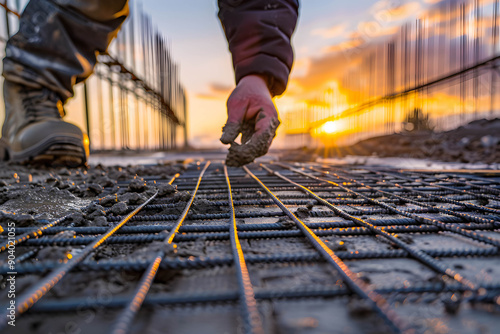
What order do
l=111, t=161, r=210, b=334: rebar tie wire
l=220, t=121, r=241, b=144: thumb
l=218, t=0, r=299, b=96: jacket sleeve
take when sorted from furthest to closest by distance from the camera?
l=218, t=0, r=299, b=96: jacket sleeve
l=220, t=121, r=241, b=144: thumb
l=111, t=161, r=210, b=334: rebar tie wire

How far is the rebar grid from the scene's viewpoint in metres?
0.42

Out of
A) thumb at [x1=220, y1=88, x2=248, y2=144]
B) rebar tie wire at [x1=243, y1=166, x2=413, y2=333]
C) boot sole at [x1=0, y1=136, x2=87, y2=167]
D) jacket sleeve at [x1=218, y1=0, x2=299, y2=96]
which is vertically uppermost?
jacket sleeve at [x1=218, y1=0, x2=299, y2=96]

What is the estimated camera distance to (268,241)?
69cm

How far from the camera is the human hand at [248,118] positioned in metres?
1.46

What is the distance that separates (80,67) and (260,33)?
4.99 ft

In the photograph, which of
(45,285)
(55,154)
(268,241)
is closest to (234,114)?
(268,241)

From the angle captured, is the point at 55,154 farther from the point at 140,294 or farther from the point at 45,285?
the point at 140,294

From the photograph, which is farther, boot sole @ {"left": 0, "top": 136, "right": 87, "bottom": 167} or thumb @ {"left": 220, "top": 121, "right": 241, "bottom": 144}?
boot sole @ {"left": 0, "top": 136, "right": 87, "bottom": 167}

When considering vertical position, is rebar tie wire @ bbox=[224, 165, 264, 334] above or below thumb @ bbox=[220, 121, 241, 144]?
below

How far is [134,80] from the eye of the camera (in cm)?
744

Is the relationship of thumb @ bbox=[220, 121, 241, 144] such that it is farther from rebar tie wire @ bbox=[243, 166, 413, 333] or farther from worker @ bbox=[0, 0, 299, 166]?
rebar tie wire @ bbox=[243, 166, 413, 333]

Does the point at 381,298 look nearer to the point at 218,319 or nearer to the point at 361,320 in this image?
the point at 361,320

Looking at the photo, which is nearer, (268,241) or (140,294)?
(140,294)

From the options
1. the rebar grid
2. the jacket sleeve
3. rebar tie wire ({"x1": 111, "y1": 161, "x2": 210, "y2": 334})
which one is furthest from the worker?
rebar tie wire ({"x1": 111, "y1": 161, "x2": 210, "y2": 334})
